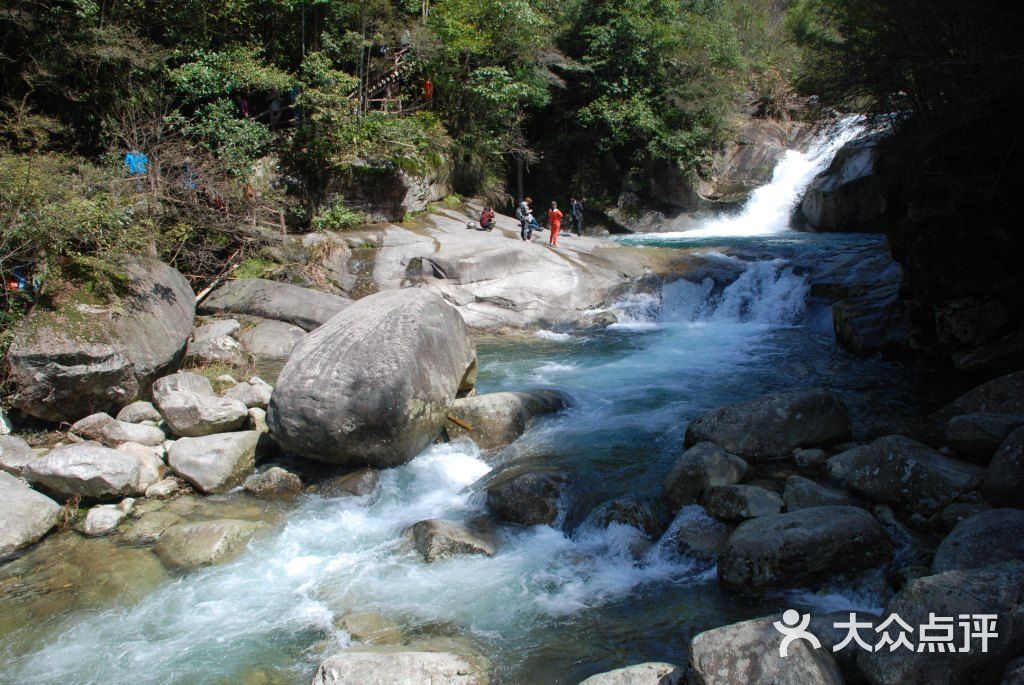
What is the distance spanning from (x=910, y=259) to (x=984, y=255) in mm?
1176

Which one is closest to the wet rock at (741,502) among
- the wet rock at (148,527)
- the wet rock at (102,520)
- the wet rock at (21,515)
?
the wet rock at (148,527)

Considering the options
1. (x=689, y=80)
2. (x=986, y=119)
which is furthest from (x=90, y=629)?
(x=689, y=80)

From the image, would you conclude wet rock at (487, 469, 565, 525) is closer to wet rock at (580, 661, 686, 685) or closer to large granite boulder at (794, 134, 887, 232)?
wet rock at (580, 661, 686, 685)

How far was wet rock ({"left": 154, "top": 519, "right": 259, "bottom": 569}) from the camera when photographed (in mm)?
6504

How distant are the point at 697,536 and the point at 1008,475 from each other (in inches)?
105

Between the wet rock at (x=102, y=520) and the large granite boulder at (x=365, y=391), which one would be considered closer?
the wet rock at (x=102, y=520)

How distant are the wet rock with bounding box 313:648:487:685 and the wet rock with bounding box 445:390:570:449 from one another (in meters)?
4.15

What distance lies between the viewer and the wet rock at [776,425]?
301 inches

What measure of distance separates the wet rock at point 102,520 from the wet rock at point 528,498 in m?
3.93

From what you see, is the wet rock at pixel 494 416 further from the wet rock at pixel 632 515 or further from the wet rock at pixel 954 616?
the wet rock at pixel 954 616

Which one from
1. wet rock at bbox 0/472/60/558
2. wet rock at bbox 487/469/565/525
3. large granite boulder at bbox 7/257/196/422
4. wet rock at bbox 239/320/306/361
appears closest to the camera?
→ wet rock at bbox 0/472/60/558

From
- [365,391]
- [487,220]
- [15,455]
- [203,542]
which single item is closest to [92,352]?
[15,455]

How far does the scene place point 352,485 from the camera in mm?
7781

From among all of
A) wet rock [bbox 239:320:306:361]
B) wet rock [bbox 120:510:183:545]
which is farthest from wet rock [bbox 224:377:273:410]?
wet rock [bbox 239:320:306:361]
